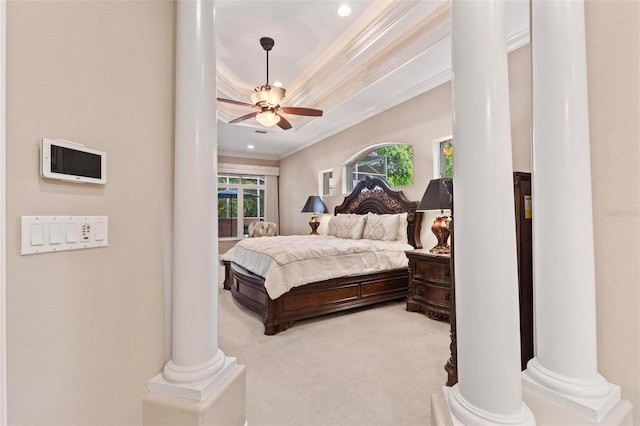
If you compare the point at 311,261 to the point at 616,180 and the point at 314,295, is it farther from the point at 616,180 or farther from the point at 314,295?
the point at 616,180

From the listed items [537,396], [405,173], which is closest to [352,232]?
[405,173]

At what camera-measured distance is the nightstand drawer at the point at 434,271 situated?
9.89 feet

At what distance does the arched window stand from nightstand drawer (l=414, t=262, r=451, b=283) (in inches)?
57.6

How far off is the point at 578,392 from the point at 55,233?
1.88m

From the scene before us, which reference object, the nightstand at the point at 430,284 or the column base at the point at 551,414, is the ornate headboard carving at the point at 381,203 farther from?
the column base at the point at 551,414

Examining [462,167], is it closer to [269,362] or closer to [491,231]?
[491,231]

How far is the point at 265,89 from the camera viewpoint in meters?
3.44

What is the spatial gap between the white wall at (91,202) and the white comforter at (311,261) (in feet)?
5.41

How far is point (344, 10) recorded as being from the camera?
9.41ft

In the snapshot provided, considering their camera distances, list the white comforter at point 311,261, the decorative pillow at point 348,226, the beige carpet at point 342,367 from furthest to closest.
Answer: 1. the decorative pillow at point 348,226
2. the white comforter at point 311,261
3. the beige carpet at point 342,367

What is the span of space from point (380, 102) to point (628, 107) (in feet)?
12.0

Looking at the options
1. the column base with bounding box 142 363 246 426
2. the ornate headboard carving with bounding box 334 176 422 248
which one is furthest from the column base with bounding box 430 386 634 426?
the ornate headboard carving with bounding box 334 176 422 248

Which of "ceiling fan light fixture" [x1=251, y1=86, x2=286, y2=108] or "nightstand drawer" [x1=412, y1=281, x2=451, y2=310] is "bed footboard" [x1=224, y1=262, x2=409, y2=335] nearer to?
"nightstand drawer" [x1=412, y1=281, x2=451, y2=310]

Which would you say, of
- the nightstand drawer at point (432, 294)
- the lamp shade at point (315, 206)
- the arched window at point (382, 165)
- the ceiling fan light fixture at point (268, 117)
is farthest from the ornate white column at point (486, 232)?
the lamp shade at point (315, 206)
